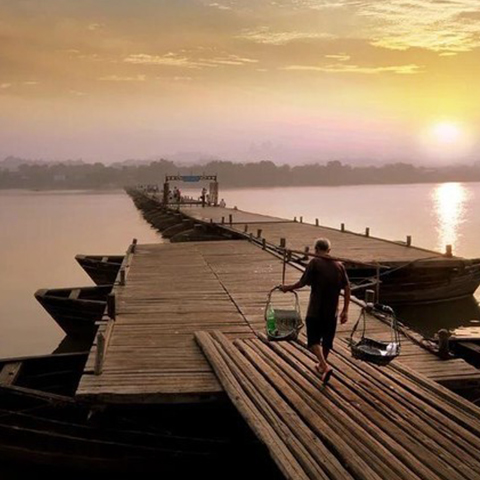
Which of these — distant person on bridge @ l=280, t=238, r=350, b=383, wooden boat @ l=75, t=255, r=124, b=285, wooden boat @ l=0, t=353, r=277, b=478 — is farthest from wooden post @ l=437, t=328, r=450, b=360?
wooden boat @ l=75, t=255, r=124, b=285

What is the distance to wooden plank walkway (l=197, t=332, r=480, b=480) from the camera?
5.84m

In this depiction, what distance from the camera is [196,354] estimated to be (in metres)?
9.70

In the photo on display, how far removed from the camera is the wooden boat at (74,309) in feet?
56.3

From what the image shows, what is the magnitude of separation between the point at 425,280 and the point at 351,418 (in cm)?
1574

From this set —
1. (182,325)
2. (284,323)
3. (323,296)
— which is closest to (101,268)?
(182,325)

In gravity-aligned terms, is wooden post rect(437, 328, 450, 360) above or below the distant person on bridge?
below

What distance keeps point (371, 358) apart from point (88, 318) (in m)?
11.8

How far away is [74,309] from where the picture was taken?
17406mm

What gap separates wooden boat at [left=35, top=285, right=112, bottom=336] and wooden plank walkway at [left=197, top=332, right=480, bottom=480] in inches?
342

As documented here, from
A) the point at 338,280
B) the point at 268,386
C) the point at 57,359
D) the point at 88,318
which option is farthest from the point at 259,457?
the point at 88,318

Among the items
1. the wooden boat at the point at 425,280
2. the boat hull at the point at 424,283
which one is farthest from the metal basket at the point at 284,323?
the boat hull at the point at 424,283

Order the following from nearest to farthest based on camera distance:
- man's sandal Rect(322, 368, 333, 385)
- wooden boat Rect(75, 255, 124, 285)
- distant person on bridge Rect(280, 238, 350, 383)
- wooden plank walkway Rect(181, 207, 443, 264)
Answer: man's sandal Rect(322, 368, 333, 385)
distant person on bridge Rect(280, 238, 350, 383)
wooden plank walkway Rect(181, 207, 443, 264)
wooden boat Rect(75, 255, 124, 285)

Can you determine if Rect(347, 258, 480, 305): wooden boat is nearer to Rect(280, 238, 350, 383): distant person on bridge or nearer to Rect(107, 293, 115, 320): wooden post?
Rect(107, 293, 115, 320): wooden post

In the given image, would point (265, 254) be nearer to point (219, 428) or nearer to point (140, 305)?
point (140, 305)
